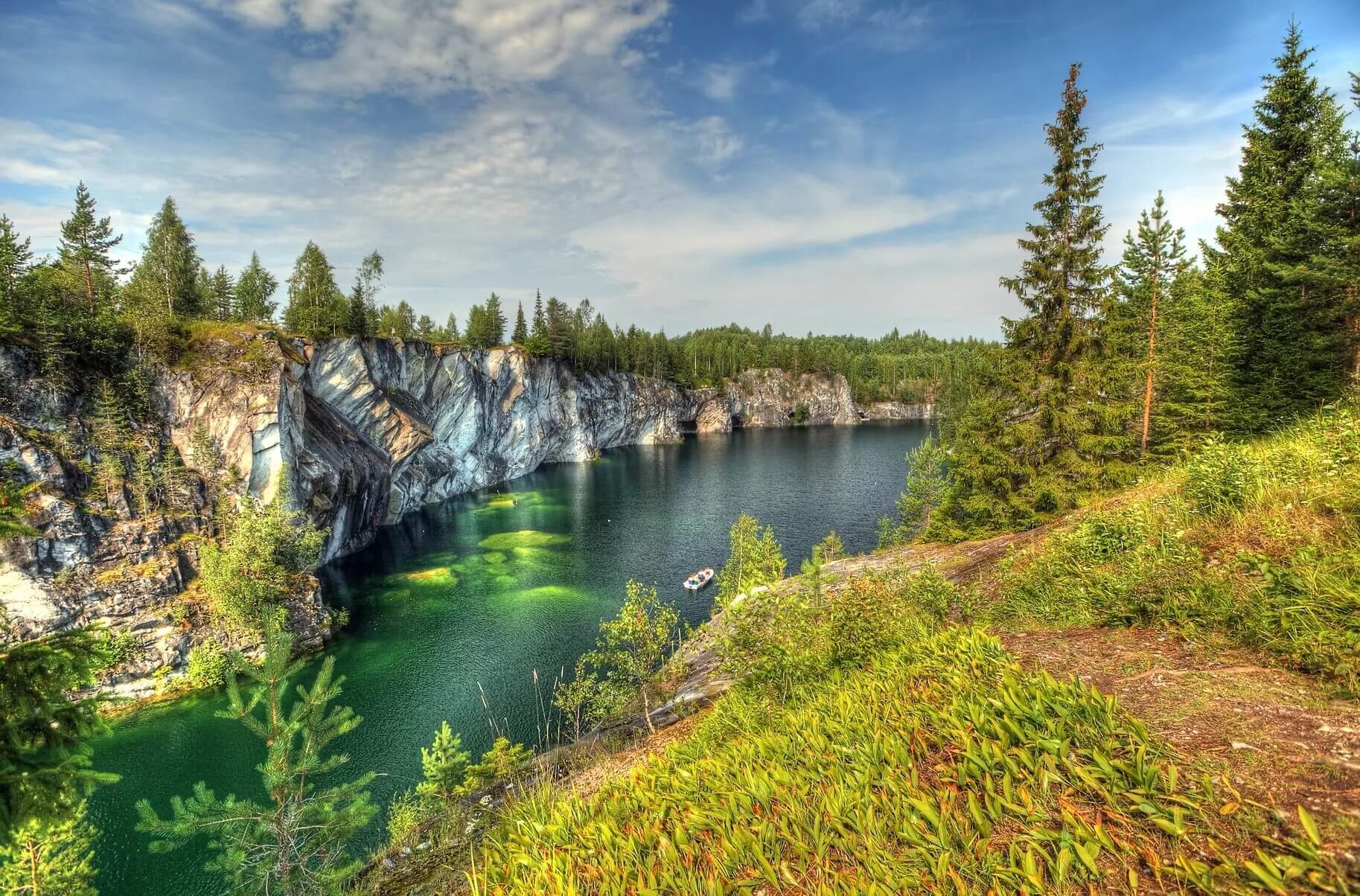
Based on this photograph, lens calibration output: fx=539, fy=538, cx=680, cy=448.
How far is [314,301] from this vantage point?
58.4m

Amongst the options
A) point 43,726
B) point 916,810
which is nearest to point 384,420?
point 43,726

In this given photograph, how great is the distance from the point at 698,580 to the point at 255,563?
2630 cm

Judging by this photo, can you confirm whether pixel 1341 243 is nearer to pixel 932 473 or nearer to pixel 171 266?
pixel 932 473

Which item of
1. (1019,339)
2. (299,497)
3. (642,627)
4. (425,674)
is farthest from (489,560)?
(1019,339)

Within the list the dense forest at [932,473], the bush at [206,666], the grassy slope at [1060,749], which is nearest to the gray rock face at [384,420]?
the dense forest at [932,473]

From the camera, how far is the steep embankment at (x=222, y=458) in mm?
26328

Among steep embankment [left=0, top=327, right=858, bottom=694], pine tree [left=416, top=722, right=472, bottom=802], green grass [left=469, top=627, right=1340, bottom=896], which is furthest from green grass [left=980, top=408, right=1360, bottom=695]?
pine tree [left=416, top=722, right=472, bottom=802]

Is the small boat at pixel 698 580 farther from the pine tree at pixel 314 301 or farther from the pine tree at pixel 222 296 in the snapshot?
the pine tree at pixel 222 296

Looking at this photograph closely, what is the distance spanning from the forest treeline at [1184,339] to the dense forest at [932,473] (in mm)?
92

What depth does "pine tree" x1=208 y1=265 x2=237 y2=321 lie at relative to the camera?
59.4 metres

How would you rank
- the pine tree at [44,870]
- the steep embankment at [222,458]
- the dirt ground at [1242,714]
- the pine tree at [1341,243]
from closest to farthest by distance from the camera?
the dirt ground at [1242,714], the pine tree at [44,870], the pine tree at [1341,243], the steep embankment at [222,458]

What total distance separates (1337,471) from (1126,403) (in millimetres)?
14447

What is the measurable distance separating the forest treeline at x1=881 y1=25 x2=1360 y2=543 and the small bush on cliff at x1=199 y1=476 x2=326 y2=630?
34843mm

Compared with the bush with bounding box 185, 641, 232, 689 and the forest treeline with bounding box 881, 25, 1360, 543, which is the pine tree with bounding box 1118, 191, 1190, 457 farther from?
the bush with bounding box 185, 641, 232, 689
